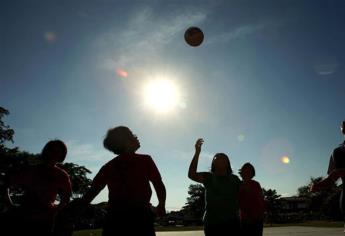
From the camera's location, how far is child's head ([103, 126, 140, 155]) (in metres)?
4.53

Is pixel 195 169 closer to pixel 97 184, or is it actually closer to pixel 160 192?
pixel 160 192

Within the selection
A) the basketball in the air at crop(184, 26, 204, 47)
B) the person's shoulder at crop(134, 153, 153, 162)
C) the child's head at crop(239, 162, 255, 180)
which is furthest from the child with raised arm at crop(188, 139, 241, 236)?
the basketball in the air at crop(184, 26, 204, 47)

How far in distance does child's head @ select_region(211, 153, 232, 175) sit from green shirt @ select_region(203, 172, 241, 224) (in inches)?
4.2

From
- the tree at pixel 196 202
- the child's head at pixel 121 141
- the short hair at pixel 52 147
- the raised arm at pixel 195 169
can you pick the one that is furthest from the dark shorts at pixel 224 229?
the tree at pixel 196 202

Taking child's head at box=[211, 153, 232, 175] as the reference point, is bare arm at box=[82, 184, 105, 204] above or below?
below

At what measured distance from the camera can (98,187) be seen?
4.40 metres

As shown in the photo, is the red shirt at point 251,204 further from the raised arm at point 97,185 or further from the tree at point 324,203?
the tree at point 324,203

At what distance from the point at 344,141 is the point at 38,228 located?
3744 mm

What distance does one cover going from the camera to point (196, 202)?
389 ft

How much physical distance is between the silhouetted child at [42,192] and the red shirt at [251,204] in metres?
3.92

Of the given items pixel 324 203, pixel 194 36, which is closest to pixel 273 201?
pixel 324 203

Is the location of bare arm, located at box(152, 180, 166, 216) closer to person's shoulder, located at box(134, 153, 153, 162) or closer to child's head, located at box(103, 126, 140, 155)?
person's shoulder, located at box(134, 153, 153, 162)

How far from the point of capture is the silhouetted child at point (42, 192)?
4773 mm

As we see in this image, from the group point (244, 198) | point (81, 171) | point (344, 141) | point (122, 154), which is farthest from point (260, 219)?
point (81, 171)
